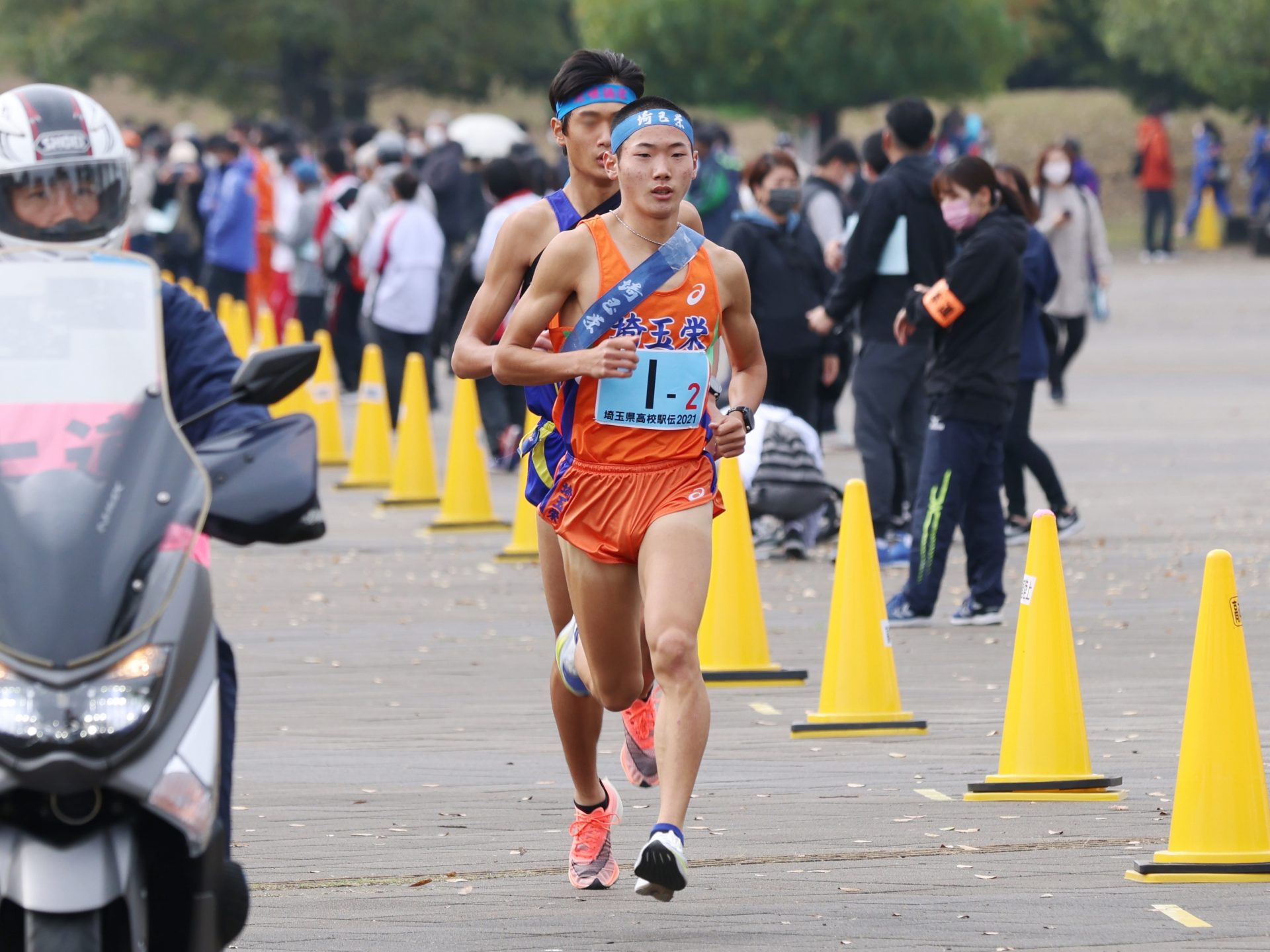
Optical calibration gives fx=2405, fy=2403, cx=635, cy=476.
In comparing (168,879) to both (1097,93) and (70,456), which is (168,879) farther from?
(1097,93)

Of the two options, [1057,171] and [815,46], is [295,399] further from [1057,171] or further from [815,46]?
[815,46]

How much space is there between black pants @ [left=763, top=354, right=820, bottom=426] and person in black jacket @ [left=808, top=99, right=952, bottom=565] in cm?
97

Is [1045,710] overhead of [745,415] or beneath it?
beneath

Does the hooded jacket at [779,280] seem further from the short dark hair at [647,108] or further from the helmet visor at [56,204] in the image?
the helmet visor at [56,204]

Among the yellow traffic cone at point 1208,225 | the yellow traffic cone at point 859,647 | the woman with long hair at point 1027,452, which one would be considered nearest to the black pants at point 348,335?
the woman with long hair at point 1027,452

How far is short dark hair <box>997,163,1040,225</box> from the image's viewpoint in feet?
35.1

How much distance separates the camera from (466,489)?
46.0 ft

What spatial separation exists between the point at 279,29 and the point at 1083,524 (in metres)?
46.3

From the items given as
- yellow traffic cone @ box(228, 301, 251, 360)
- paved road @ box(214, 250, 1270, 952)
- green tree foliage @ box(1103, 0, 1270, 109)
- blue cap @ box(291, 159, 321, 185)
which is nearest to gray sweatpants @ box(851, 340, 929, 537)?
paved road @ box(214, 250, 1270, 952)

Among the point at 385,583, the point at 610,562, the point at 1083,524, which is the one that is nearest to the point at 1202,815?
the point at 610,562

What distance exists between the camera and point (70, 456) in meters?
3.94

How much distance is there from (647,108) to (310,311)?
16.6 metres

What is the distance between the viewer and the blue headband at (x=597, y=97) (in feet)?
21.1

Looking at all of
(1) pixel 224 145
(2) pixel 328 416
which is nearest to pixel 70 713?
Answer: (2) pixel 328 416
